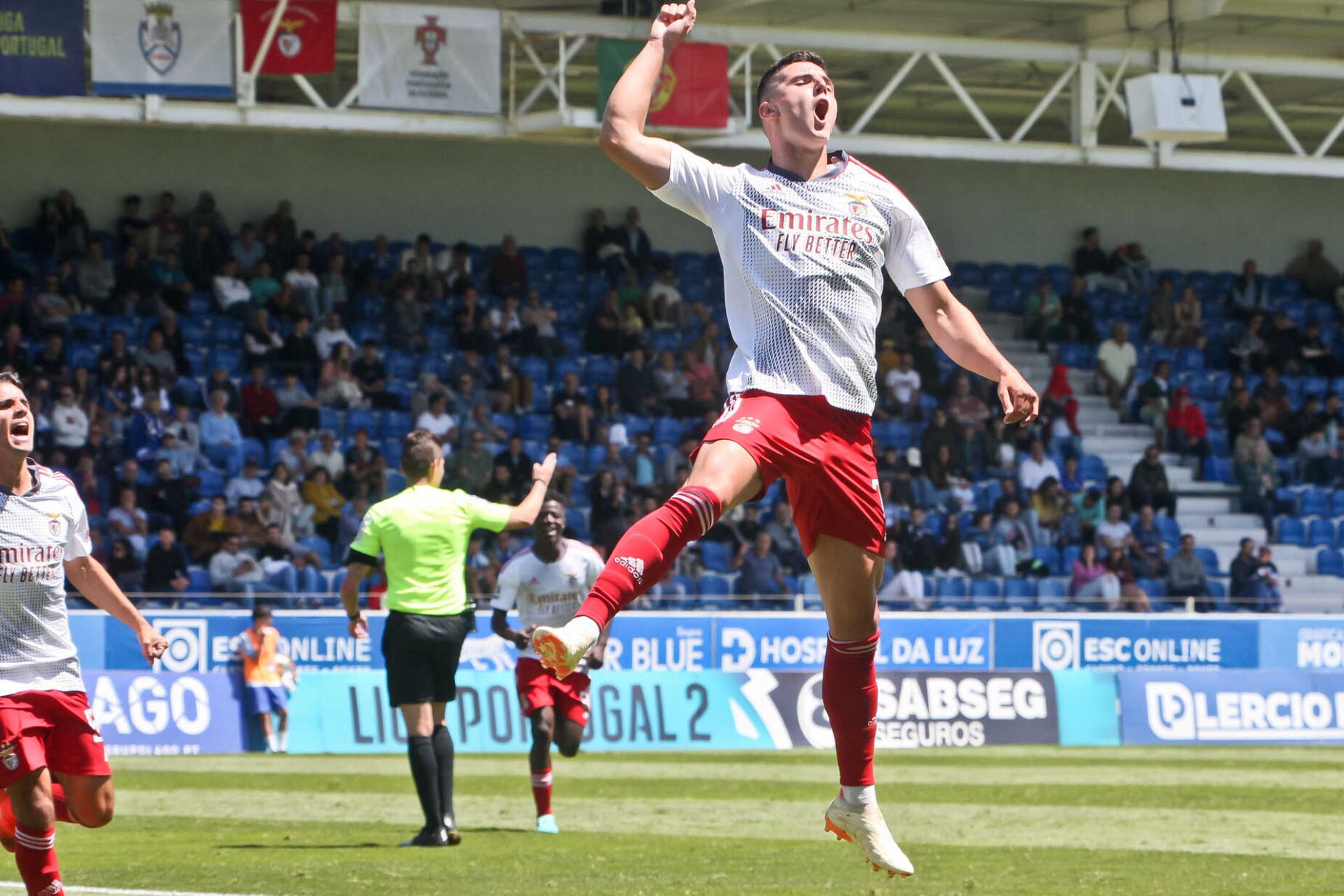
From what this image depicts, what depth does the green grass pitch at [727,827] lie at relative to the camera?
9430mm

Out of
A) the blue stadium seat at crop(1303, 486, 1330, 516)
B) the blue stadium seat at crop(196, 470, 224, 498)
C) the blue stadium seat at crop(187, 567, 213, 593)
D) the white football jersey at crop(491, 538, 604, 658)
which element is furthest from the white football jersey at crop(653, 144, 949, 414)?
the blue stadium seat at crop(1303, 486, 1330, 516)

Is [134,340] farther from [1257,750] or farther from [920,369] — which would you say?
[1257,750]

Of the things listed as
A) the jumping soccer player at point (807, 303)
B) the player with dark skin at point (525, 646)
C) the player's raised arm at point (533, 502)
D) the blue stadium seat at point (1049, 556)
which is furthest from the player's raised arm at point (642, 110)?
the blue stadium seat at point (1049, 556)

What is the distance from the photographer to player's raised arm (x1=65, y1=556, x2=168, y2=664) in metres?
7.42

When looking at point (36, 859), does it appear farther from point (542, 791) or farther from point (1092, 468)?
point (1092, 468)

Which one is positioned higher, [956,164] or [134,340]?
[956,164]

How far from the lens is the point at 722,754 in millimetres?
19594

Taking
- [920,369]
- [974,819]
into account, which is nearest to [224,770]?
[974,819]

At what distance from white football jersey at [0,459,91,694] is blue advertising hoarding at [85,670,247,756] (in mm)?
11637

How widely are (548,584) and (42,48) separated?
36.9 feet

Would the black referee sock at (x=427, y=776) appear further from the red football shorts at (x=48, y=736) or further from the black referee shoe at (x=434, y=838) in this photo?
the red football shorts at (x=48, y=736)

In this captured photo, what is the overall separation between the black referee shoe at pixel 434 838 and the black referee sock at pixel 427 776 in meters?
0.03

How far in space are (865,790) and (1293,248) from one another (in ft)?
107

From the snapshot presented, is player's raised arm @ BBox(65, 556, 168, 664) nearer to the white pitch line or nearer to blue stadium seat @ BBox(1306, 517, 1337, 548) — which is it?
the white pitch line
